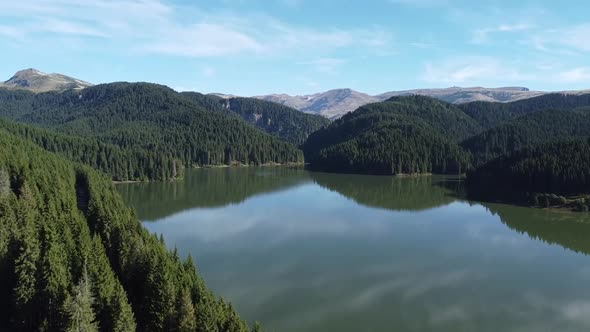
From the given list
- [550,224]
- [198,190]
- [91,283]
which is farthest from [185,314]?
[198,190]

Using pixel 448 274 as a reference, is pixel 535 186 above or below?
above

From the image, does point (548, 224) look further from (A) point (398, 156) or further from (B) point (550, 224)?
(A) point (398, 156)

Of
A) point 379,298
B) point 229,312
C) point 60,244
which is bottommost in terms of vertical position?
point 379,298

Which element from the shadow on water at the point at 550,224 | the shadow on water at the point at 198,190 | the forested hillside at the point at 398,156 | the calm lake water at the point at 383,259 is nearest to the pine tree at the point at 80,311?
the calm lake water at the point at 383,259

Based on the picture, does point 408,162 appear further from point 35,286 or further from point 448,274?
point 35,286

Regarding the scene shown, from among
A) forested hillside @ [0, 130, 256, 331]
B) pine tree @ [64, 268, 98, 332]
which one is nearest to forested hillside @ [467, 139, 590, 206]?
forested hillside @ [0, 130, 256, 331]

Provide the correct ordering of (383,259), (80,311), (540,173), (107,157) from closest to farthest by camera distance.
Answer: (80,311)
(383,259)
(540,173)
(107,157)

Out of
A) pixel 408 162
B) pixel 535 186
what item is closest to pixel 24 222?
pixel 535 186
